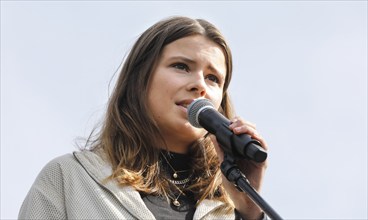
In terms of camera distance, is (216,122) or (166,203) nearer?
(216,122)

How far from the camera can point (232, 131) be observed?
11.3ft

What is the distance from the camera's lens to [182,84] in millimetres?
4293

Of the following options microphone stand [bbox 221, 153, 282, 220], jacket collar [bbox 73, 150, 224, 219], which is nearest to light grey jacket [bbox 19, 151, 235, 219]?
jacket collar [bbox 73, 150, 224, 219]

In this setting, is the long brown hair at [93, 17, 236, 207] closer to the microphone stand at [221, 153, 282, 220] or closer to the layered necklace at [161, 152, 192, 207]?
the layered necklace at [161, 152, 192, 207]

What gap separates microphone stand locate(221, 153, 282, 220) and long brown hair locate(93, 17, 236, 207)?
0.73 metres

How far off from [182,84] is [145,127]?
11.7 inches

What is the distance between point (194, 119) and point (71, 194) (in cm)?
69

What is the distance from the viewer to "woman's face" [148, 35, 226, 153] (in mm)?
4281

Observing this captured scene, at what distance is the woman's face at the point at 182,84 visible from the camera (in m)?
4.28

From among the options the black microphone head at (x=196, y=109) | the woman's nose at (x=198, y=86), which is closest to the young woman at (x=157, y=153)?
the woman's nose at (x=198, y=86)

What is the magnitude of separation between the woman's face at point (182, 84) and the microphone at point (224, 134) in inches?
18.4

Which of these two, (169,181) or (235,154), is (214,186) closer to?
(169,181)

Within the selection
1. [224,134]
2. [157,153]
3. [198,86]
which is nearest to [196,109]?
[224,134]

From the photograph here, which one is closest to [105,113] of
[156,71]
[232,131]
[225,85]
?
[156,71]
